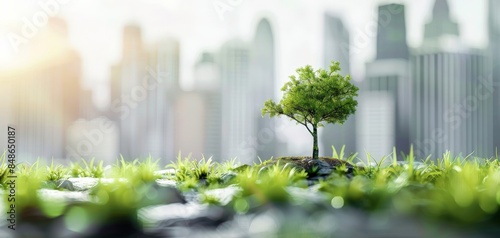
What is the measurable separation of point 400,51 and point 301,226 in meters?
79.9

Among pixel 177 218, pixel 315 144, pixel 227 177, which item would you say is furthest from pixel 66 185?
pixel 315 144

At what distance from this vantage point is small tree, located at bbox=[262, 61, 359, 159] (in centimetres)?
1144

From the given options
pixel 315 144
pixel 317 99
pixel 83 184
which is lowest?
pixel 83 184

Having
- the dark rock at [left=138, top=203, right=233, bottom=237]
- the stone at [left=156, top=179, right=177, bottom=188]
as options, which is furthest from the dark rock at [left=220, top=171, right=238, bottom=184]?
the dark rock at [left=138, top=203, right=233, bottom=237]

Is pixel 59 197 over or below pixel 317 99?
below

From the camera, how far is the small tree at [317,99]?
11.4 metres

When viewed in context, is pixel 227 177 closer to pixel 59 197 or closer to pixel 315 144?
pixel 315 144

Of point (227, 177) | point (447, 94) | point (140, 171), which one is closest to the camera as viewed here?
point (140, 171)

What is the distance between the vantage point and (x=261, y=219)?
19.8 ft

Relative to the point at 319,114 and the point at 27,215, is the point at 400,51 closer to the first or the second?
the point at 319,114

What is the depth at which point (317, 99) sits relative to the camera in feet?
37.8

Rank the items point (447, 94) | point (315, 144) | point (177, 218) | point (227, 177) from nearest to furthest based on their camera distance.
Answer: point (177, 218), point (227, 177), point (315, 144), point (447, 94)

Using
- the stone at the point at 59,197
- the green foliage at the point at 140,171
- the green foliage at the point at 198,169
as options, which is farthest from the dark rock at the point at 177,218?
the green foliage at the point at 198,169

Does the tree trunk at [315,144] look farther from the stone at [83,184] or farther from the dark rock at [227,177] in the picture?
the stone at [83,184]
